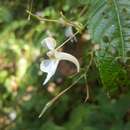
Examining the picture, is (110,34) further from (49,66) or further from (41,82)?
(41,82)

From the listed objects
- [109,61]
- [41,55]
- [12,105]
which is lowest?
[12,105]

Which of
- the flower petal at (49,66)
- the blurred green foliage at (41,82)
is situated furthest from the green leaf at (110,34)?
the blurred green foliage at (41,82)

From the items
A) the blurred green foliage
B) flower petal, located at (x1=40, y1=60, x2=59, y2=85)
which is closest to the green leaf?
flower petal, located at (x1=40, y1=60, x2=59, y2=85)

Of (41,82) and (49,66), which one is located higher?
(49,66)

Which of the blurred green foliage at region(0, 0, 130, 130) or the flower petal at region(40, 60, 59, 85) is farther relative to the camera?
the blurred green foliage at region(0, 0, 130, 130)

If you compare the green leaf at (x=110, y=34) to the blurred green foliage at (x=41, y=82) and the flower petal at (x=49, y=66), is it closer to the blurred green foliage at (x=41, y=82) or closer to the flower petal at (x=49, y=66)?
the flower petal at (x=49, y=66)

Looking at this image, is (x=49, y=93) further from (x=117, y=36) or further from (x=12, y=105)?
(x=117, y=36)

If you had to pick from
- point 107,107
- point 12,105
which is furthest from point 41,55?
point 107,107

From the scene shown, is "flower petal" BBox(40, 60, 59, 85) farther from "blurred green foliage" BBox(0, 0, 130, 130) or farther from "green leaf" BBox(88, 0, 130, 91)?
"blurred green foliage" BBox(0, 0, 130, 130)

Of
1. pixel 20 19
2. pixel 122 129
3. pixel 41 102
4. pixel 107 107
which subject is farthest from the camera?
pixel 20 19

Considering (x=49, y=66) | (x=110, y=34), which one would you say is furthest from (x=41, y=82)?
(x=110, y=34)

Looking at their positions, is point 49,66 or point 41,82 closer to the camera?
point 49,66
